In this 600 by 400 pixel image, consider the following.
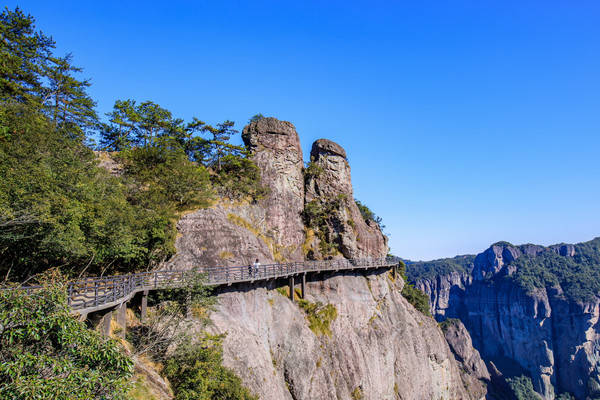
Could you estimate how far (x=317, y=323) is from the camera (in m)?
35.2

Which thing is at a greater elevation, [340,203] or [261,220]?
[340,203]

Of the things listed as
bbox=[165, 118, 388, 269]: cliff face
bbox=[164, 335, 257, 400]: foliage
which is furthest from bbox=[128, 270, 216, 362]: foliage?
bbox=[165, 118, 388, 269]: cliff face

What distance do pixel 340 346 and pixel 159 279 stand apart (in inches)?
836

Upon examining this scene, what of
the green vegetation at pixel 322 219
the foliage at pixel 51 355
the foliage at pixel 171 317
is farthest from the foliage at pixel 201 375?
the green vegetation at pixel 322 219

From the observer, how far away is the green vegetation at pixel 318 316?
1372 inches

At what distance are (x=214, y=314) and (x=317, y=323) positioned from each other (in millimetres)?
14253

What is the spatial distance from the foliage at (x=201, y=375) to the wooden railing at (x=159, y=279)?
4.45m

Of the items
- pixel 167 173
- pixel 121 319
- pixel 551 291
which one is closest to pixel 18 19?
pixel 167 173

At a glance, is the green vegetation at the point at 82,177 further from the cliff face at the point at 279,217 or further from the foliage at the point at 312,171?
the foliage at the point at 312,171

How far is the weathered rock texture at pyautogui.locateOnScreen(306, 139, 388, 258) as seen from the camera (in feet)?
149

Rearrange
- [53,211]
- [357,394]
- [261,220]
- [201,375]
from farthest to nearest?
[261,220] → [357,394] → [201,375] → [53,211]

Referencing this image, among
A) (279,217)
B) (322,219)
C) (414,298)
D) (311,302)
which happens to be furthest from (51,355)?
(414,298)

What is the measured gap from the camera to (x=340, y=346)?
3612cm

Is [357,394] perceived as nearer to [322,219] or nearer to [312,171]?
[322,219]
